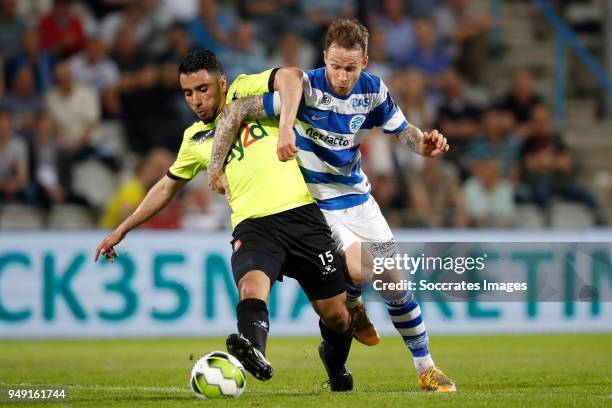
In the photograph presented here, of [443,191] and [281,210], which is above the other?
[281,210]

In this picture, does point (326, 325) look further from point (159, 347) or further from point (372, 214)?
point (159, 347)

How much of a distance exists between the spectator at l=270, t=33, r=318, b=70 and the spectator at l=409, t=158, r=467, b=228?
2471mm

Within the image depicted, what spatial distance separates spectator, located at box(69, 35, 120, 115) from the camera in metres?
16.1

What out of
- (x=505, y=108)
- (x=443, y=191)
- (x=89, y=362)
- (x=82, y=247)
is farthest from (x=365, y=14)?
(x=89, y=362)

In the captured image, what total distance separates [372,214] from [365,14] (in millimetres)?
10194

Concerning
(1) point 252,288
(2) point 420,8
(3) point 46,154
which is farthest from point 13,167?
(1) point 252,288

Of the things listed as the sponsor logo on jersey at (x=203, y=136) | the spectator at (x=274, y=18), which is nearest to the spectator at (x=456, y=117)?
the spectator at (x=274, y=18)

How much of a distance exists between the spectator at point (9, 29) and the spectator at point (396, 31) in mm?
5263

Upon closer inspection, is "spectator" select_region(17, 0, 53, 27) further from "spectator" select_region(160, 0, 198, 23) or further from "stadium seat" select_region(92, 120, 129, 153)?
"stadium seat" select_region(92, 120, 129, 153)

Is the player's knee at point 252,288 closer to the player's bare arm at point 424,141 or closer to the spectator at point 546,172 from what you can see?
the player's bare arm at point 424,141

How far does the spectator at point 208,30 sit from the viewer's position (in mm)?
16844

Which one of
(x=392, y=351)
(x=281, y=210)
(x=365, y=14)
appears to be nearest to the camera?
(x=281, y=210)

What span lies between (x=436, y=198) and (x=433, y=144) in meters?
8.09

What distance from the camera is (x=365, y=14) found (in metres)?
17.8
